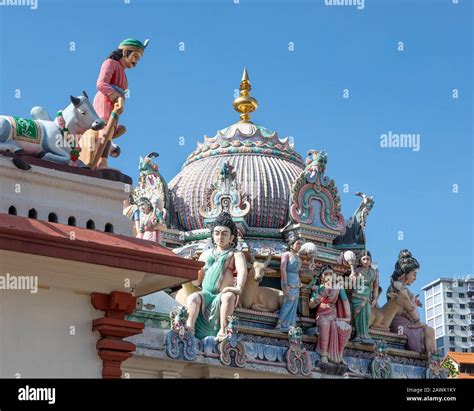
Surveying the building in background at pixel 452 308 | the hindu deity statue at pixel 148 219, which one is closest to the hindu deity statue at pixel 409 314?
the hindu deity statue at pixel 148 219

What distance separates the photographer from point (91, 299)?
36.9ft

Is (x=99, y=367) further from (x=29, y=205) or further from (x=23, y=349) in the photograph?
(x=29, y=205)

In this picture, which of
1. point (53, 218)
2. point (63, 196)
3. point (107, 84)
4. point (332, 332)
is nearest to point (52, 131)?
point (63, 196)

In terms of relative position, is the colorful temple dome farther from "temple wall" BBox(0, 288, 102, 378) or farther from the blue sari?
"temple wall" BBox(0, 288, 102, 378)

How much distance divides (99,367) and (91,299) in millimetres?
724

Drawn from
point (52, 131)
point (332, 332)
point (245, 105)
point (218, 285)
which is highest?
point (245, 105)

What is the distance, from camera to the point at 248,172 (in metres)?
23.5

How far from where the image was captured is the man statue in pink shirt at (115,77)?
12508mm

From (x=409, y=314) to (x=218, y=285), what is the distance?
5193mm

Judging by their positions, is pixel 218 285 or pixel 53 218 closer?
pixel 53 218

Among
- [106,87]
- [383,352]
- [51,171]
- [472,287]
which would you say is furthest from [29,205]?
[472,287]

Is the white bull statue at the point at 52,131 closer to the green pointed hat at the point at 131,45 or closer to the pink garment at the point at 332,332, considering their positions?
the green pointed hat at the point at 131,45

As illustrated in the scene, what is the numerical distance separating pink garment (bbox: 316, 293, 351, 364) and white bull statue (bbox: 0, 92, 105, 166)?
8961mm

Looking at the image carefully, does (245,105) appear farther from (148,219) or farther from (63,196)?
(63,196)
